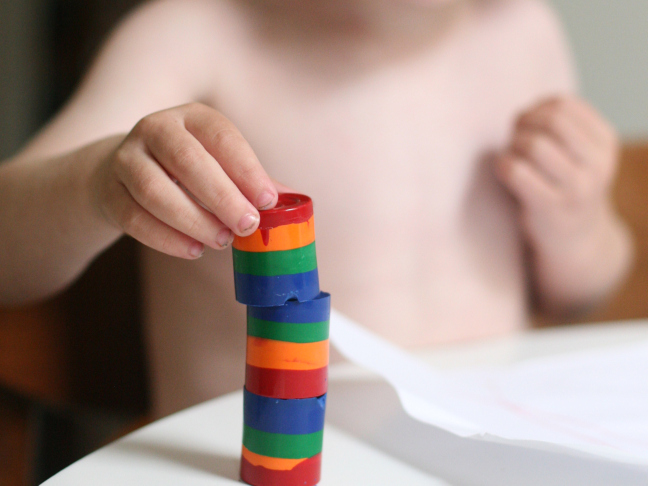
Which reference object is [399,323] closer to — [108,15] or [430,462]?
[430,462]

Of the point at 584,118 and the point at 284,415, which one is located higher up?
the point at 584,118

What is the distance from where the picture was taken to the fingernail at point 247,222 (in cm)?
21

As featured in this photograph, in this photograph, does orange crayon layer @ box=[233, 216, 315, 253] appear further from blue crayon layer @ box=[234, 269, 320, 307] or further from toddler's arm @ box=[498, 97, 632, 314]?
toddler's arm @ box=[498, 97, 632, 314]

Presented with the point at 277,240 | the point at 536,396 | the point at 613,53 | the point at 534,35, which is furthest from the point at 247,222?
the point at 613,53

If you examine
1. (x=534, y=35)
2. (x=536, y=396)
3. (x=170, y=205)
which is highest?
(x=534, y=35)

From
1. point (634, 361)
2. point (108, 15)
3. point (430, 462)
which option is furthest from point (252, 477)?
point (108, 15)

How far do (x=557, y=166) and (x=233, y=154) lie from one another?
0.34 m

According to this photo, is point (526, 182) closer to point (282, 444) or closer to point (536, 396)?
point (536, 396)

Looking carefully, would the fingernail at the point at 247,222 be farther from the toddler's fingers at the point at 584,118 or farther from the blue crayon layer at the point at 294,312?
the toddler's fingers at the point at 584,118

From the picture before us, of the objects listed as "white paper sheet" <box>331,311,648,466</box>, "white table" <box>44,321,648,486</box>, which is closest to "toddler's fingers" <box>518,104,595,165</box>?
"white paper sheet" <box>331,311,648,466</box>

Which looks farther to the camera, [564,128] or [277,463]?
[564,128]

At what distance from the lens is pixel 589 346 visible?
0.39 metres

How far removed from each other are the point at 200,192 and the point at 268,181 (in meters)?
0.02

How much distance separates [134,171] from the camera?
0.80 ft
